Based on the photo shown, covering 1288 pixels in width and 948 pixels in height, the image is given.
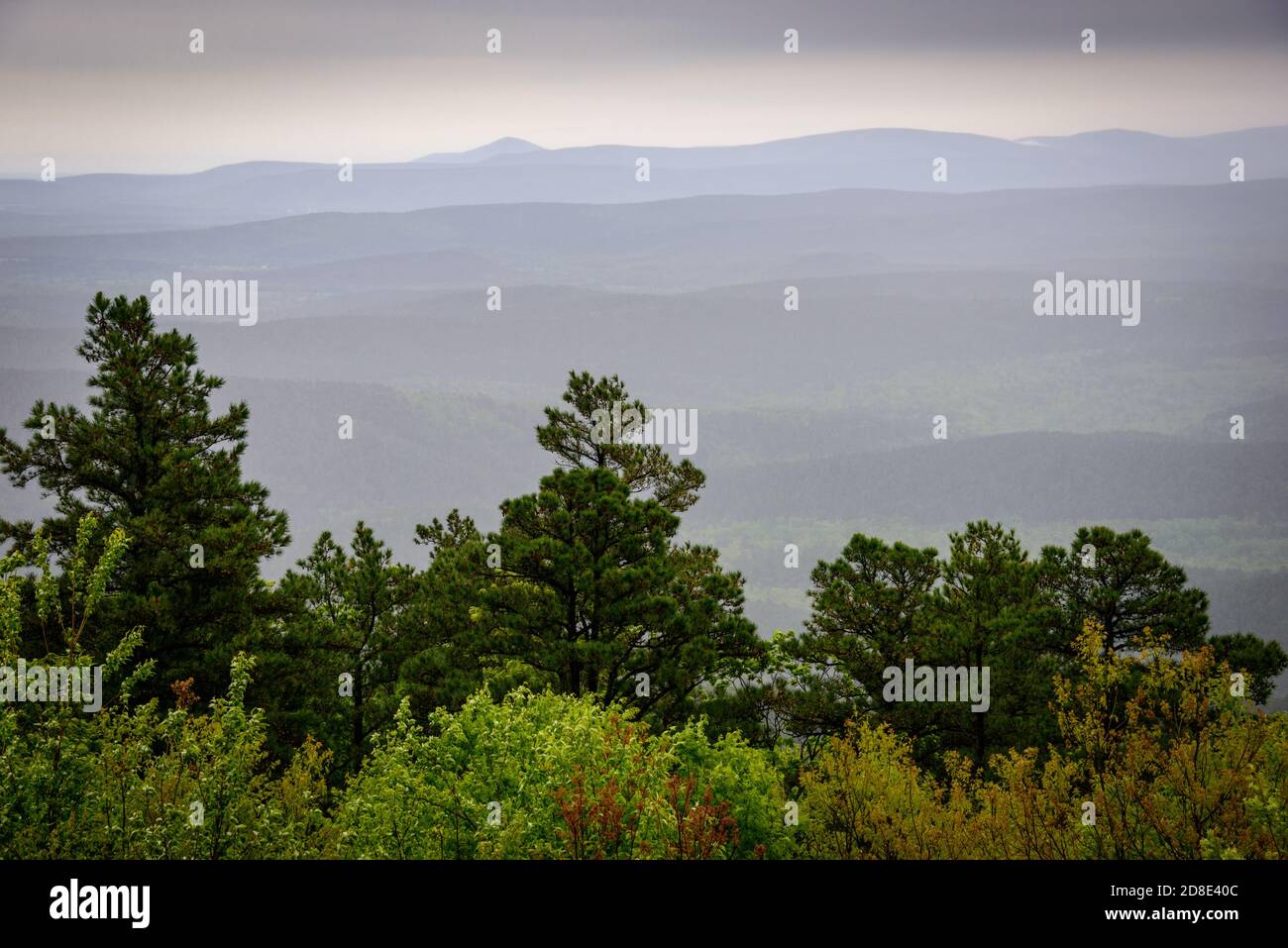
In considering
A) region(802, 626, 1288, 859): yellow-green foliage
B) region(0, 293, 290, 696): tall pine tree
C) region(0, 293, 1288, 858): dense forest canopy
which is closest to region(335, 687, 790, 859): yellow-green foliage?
region(0, 293, 1288, 858): dense forest canopy

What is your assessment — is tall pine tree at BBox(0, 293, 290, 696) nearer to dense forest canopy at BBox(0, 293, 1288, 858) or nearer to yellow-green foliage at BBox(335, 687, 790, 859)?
dense forest canopy at BBox(0, 293, 1288, 858)

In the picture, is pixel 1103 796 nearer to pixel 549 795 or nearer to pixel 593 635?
pixel 549 795

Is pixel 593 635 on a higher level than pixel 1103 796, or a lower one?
higher

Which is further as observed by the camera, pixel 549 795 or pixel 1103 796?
pixel 549 795

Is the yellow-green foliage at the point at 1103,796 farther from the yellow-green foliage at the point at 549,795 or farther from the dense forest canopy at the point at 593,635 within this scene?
the yellow-green foliage at the point at 549,795

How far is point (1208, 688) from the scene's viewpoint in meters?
18.8

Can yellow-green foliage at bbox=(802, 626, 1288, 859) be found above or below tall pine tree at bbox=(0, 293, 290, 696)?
below

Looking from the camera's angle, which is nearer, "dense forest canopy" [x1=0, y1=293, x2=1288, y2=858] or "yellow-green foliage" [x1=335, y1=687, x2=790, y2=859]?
"yellow-green foliage" [x1=335, y1=687, x2=790, y2=859]

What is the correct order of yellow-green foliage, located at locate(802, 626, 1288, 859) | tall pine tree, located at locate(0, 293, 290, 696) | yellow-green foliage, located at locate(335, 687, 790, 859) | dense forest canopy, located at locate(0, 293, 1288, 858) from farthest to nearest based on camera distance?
tall pine tree, located at locate(0, 293, 290, 696), dense forest canopy, located at locate(0, 293, 1288, 858), yellow-green foliage, located at locate(802, 626, 1288, 859), yellow-green foliage, located at locate(335, 687, 790, 859)

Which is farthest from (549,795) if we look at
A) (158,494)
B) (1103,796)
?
→ (158,494)

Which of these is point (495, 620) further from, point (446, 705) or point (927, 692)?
point (927, 692)

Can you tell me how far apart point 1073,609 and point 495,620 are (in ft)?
43.0

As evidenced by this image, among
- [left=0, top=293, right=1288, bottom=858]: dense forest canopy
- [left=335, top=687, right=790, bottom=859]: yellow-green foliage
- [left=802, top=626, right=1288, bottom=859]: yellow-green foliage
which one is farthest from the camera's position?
[left=0, top=293, right=1288, bottom=858]: dense forest canopy
